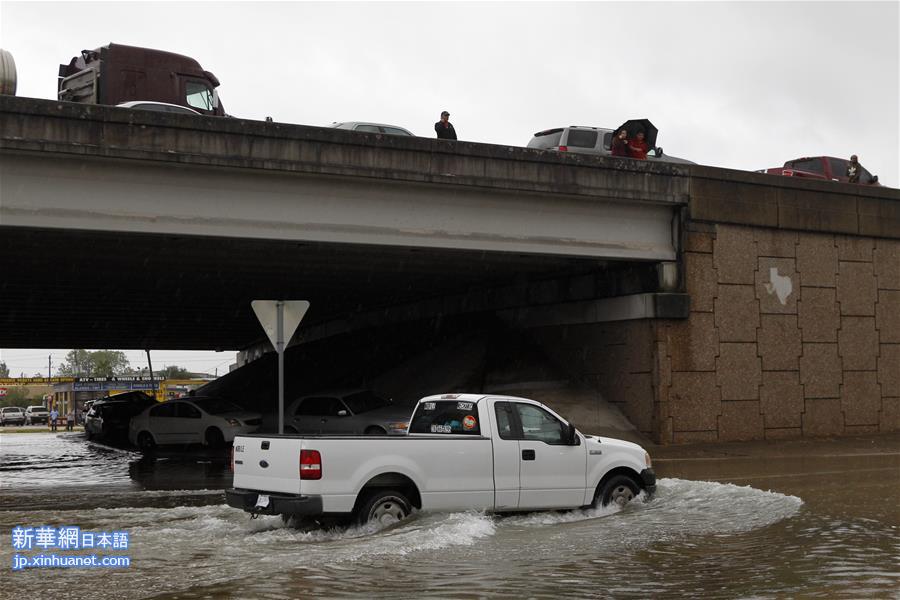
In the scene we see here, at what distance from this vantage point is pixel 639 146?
989 inches

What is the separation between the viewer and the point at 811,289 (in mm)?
25938

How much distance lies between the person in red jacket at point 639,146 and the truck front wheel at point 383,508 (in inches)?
617

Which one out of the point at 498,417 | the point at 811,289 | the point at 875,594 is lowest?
the point at 875,594

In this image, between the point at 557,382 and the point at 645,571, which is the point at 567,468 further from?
the point at 557,382

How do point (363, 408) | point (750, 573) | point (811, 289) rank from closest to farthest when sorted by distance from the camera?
point (750, 573) → point (363, 408) → point (811, 289)

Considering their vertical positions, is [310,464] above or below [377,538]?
above

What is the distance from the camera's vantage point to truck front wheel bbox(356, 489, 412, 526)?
11.0m

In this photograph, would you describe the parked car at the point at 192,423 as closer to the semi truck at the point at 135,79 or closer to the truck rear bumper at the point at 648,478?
the semi truck at the point at 135,79

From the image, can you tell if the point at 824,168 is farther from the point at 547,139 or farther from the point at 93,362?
the point at 93,362

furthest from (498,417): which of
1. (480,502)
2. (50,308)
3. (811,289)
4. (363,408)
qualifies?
(50,308)

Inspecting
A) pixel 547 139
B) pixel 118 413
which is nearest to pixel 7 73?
pixel 547 139

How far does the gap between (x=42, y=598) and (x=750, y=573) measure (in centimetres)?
596

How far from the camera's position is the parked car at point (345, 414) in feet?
75.5

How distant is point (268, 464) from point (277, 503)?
1.65ft
